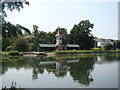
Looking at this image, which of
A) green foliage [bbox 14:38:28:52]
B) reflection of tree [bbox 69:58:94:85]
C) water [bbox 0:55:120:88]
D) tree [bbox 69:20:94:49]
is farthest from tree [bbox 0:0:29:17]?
tree [bbox 69:20:94:49]

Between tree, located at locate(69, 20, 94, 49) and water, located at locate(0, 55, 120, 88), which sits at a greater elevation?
tree, located at locate(69, 20, 94, 49)

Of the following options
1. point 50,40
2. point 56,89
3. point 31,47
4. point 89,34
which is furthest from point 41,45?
point 56,89

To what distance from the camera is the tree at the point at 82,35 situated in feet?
184

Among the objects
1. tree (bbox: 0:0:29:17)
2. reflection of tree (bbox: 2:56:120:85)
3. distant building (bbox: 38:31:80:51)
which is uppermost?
tree (bbox: 0:0:29:17)

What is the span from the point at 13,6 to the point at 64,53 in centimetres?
3739

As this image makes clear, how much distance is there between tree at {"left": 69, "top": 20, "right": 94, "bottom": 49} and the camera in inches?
2212

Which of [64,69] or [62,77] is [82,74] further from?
[64,69]

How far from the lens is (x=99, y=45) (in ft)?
259

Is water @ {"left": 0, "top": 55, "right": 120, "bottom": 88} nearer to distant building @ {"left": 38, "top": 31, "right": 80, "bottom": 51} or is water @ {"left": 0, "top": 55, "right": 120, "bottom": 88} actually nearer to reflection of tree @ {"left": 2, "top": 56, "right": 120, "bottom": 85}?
reflection of tree @ {"left": 2, "top": 56, "right": 120, "bottom": 85}

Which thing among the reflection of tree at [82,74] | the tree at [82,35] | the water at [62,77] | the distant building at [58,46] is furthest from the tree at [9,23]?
the tree at [82,35]

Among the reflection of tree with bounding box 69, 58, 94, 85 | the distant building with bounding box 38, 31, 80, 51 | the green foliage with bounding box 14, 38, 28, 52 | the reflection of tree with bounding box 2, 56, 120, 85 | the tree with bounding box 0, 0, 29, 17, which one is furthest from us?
the distant building with bounding box 38, 31, 80, 51

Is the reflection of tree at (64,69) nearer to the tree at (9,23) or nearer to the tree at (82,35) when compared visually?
the tree at (9,23)

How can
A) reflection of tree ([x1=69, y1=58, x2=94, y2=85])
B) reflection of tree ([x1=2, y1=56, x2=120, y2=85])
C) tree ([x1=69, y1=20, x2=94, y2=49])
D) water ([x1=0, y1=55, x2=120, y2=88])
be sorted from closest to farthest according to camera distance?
1. water ([x1=0, y1=55, x2=120, y2=88])
2. reflection of tree ([x1=69, y1=58, x2=94, y2=85])
3. reflection of tree ([x1=2, y1=56, x2=120, y2=85])
4. tree ([x1=69, y1=20, x2=94, y2=49])

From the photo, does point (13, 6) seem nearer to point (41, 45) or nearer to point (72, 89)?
point (72, 89)
